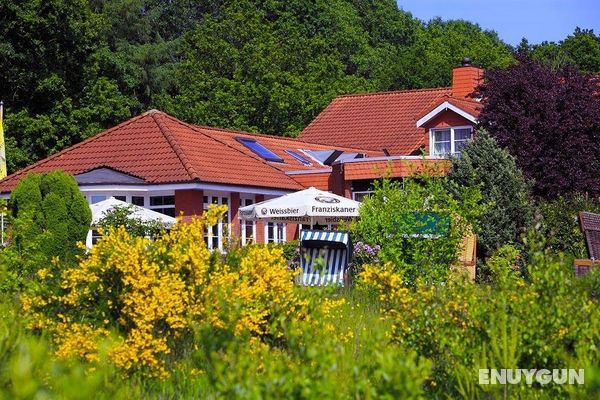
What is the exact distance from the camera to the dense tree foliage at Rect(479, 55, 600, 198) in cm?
3011

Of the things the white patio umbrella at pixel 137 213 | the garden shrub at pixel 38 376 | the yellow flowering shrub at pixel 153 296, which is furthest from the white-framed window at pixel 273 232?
the garden shrub at pixel 38 376

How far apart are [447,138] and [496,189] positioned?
46.4 feet

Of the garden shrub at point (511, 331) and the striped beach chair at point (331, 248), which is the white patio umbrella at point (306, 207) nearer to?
the striped beach chair at point (331, 248)

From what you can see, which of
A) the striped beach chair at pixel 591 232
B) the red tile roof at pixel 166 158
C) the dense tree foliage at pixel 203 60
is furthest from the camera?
the dense tree foliage at pixel 203 60

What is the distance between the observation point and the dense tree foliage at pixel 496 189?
25.3 meters

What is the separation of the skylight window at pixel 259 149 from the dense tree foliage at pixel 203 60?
9144 mm

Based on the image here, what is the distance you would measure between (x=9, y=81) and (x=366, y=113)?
1423cm

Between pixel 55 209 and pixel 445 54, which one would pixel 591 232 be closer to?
pixel 55 209

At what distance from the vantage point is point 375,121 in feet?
160

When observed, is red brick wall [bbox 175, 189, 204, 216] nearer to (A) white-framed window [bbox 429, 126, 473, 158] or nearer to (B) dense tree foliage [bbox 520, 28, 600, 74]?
(A) white-framed window [bbox 429, 126, 473, 158]

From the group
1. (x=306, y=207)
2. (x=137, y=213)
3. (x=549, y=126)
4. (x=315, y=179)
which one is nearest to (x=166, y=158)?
(x=315, y=179)

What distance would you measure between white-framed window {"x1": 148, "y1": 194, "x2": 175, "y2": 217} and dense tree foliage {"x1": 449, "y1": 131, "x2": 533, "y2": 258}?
9.77 meters

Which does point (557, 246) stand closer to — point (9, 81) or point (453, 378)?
point (453, 378)

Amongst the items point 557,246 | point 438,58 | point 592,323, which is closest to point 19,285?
point 592,323
